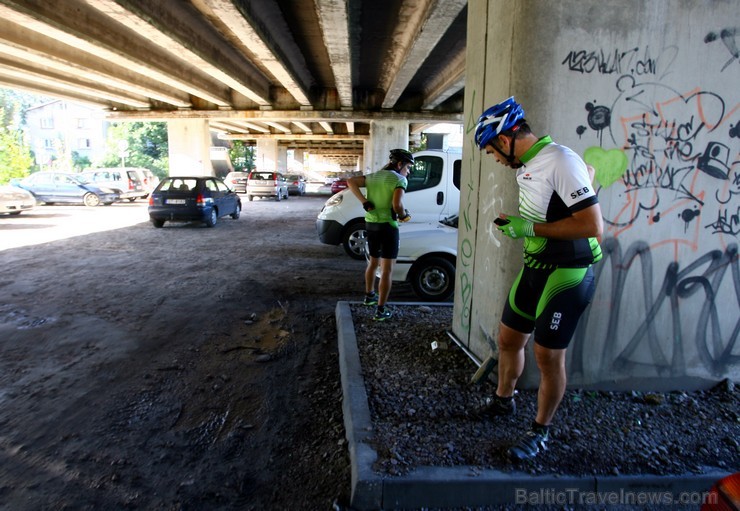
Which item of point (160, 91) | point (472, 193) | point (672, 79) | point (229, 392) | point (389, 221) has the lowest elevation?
point (229, 392)

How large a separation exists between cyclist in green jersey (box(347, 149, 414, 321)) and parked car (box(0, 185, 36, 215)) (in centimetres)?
1677

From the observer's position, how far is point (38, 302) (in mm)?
6711

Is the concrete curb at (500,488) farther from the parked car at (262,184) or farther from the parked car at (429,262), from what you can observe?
the parked car at (262,184)

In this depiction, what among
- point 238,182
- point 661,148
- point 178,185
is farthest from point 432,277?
point 238,182

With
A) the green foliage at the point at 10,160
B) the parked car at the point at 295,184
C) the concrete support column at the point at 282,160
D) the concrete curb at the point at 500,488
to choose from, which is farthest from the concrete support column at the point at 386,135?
the concrete support column at the point at 282,160

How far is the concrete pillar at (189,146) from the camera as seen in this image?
23.8 m

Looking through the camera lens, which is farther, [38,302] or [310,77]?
[310,77]

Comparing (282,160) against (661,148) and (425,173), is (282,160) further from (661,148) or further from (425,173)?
(661,148)

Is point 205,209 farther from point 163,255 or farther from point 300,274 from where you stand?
point 300,274

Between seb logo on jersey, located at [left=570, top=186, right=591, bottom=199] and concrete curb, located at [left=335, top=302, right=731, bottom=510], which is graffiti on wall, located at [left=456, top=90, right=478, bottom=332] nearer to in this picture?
seb logo on jersey, located at [left=570, top=186, right=591, bottom=199]

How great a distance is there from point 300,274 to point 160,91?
14.6 meters

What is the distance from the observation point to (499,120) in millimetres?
2791

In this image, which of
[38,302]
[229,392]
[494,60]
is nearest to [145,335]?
[229,392]

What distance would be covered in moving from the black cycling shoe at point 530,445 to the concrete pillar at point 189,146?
2383cm
